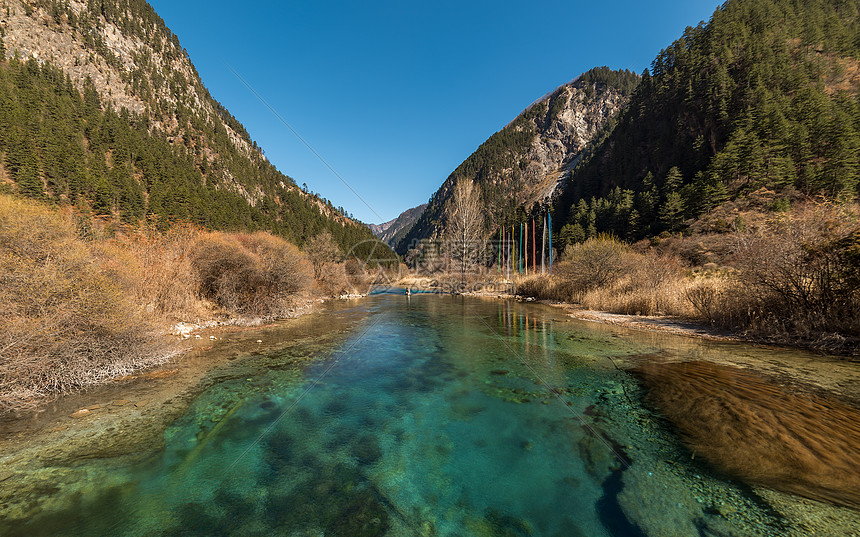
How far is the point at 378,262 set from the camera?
7019 cm

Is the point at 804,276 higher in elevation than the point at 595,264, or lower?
lower

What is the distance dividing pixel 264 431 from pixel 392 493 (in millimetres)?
2666

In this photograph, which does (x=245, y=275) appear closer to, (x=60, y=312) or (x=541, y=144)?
(x=60, y=312)

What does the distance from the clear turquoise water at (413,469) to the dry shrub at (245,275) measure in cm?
917

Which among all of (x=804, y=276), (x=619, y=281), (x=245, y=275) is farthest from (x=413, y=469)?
(x=619, y=281)

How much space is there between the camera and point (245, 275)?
15680 millimetres

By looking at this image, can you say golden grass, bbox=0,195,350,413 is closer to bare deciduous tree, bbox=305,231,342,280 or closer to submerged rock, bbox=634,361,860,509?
submerged rock, bbox=634,361,860,509

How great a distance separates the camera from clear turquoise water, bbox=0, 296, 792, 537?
10.0 ft

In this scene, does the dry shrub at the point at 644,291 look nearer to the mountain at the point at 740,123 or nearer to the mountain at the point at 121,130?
the mountain at the point at 740,123

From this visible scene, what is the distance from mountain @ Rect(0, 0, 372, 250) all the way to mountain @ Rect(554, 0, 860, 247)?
5541 cm

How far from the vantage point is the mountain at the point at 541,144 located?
392 ft

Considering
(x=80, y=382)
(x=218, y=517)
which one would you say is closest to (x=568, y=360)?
(x=218, y=517)

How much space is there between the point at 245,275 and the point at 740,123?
5442cm

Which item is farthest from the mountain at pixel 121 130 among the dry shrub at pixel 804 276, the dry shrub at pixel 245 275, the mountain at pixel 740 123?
the mountain at pixel 740 123
